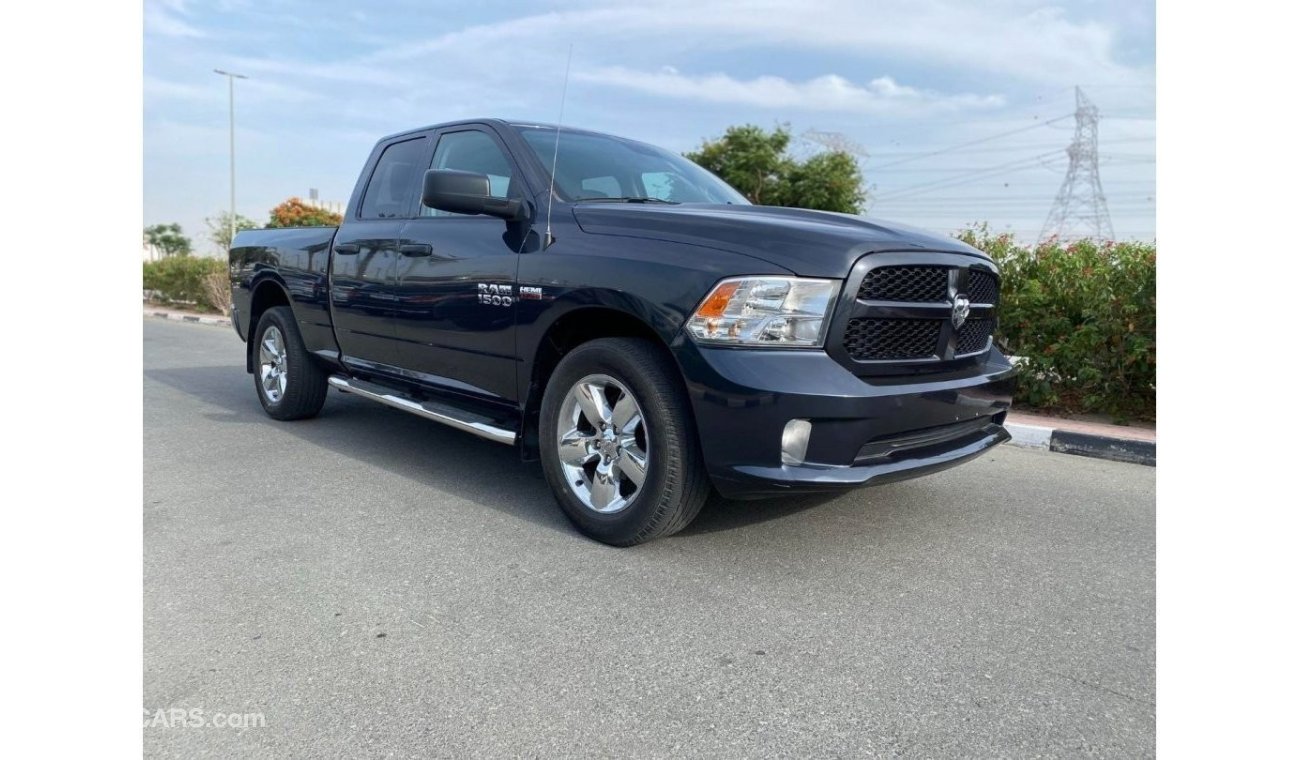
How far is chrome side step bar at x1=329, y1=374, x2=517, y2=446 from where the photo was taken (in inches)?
151

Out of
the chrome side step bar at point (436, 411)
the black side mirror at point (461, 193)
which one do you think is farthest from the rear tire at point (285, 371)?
the black side mirror at point (461, 193)

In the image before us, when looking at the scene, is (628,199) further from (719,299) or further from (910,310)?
(910,310)

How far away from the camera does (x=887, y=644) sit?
2623 mm

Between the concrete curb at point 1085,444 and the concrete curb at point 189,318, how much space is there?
48.8 feet

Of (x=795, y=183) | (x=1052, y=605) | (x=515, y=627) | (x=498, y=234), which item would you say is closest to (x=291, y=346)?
(x=498, y=234)

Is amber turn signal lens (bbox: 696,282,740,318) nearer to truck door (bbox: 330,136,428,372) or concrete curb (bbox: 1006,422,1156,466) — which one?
truck door (bbox: 330,136,428,372)

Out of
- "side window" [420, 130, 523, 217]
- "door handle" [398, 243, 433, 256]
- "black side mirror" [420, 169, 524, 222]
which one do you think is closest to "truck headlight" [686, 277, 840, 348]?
"black side mirror" [420, 169, 524, 222]

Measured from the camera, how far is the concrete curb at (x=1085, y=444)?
17.1 feet

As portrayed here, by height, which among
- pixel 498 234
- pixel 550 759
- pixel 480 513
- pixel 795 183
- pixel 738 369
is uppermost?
pixel 795 183

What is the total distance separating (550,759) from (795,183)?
3168 cm

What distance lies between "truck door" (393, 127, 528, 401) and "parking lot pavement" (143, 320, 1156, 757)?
24.8 inches

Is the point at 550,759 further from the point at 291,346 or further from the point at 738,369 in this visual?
the point at 291,346

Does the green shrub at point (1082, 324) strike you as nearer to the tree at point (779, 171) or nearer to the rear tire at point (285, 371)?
the rear tire at point (285, 371)

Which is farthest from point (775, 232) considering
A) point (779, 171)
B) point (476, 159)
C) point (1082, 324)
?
point (779, 171)
